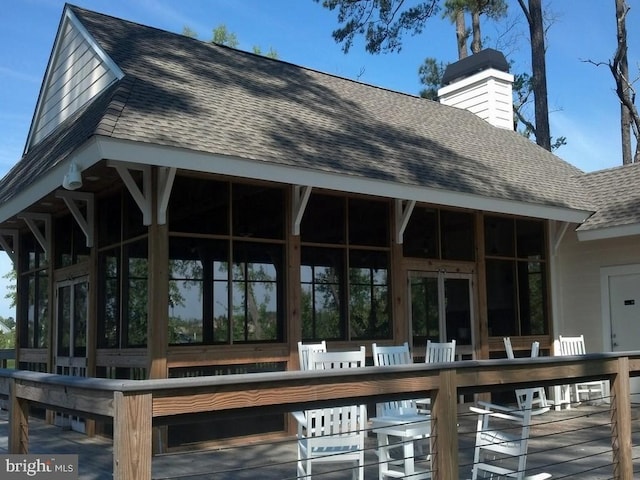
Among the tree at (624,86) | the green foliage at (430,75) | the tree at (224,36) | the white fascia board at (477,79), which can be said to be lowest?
the white fascia board at (477,79)

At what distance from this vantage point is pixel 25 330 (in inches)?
401

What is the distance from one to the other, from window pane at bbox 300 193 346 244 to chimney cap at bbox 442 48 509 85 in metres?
6.97

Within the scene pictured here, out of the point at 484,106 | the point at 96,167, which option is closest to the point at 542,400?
the point at 96,167

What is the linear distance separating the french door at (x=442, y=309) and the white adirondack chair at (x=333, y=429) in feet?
12.2

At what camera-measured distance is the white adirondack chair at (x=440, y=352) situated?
6480mm

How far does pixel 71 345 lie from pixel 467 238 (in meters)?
5.29

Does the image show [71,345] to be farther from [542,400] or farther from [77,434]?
[542,400]

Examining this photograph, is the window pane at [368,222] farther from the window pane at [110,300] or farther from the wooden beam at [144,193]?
the window pane at [110,300]

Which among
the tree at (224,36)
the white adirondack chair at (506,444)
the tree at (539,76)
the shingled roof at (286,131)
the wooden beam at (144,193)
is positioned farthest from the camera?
the tree at (224,36)

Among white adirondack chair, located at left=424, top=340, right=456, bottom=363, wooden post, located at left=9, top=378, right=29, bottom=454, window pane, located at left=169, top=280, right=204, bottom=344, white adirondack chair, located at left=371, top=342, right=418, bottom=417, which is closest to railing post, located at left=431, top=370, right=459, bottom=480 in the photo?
wooden post, located at left=9, top=378, right=29, bottom=454

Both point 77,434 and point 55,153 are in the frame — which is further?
point 77,434

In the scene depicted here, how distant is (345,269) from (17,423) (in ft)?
17.8

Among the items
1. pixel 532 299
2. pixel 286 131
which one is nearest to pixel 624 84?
pixel 532 299

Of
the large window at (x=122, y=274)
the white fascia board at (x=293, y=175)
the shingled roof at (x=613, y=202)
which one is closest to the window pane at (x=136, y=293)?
the large window at (x=122, y=274)
